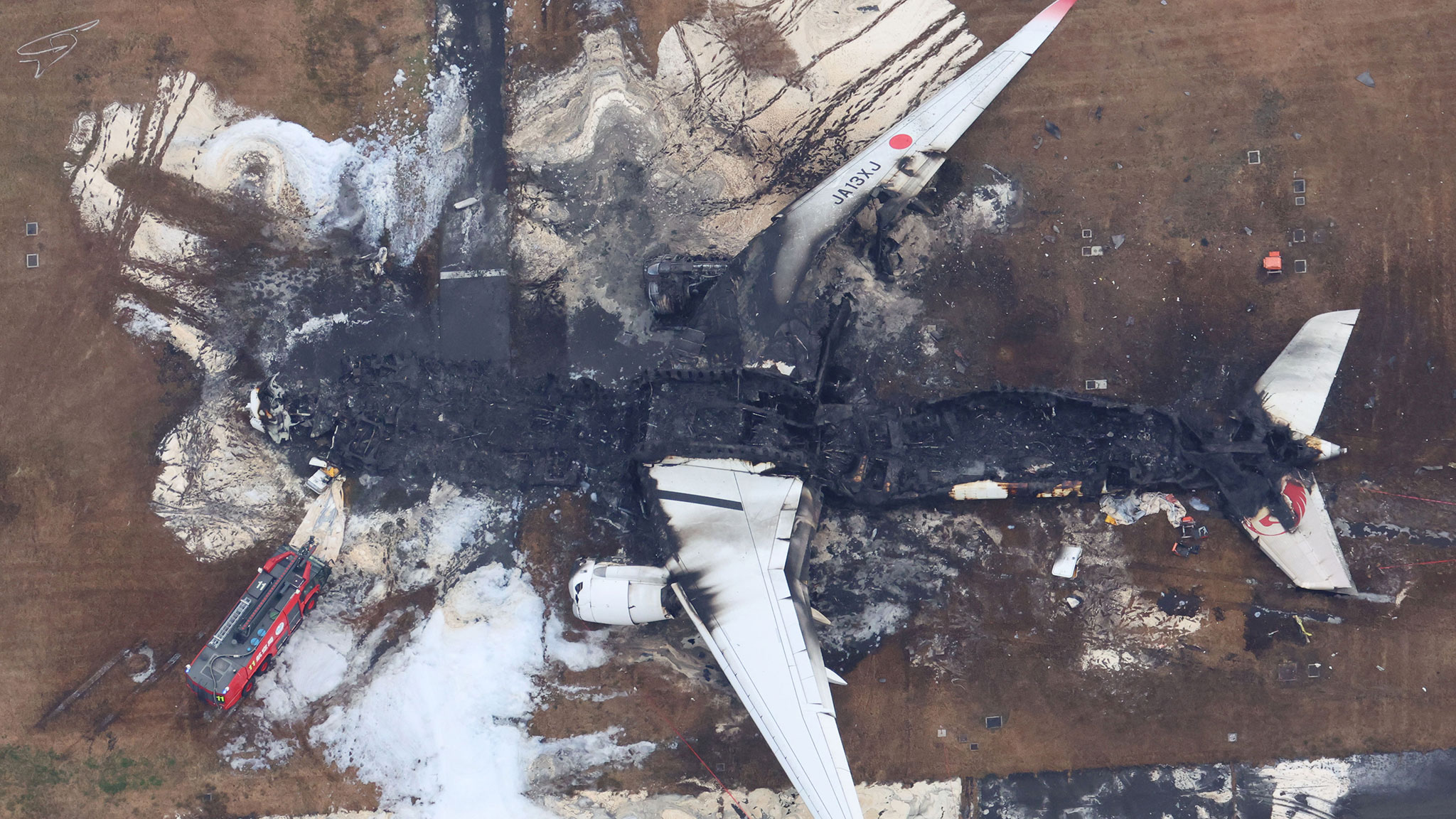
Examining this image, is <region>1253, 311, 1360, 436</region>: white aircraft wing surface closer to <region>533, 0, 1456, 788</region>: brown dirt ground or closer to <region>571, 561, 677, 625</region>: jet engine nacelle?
<region>533, 0, 1456, 788</region>: brown dirt ground

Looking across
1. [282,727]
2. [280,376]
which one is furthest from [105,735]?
[280,376]

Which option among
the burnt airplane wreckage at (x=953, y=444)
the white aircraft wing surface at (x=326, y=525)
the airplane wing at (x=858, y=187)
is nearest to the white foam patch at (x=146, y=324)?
the white aircraft wing surface at (x=326, y=525)

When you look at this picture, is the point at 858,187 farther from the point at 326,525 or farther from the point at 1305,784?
the point at 1305,784

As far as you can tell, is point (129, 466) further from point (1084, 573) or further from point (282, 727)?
point (1084, 573)

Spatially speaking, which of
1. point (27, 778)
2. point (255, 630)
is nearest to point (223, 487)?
point (255, 630)

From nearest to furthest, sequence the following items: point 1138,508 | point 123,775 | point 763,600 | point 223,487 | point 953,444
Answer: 1. point 763,600
2. point 953,444
3. point 1138,508
4. point 123,775
5. point 223,487

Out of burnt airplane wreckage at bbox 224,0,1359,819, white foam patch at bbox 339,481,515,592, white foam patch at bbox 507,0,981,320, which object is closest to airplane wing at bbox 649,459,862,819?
burnt airplane wreckage at bbox 224,0,1359,819
